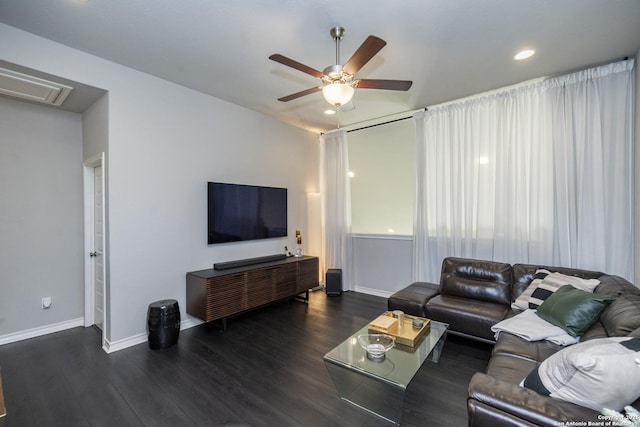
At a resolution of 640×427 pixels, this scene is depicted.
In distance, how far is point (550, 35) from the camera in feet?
8.09

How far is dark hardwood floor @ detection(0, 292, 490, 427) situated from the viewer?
193 cm

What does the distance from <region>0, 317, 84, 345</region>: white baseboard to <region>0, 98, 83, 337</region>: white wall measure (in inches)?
1.0

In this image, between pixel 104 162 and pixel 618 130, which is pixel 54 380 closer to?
pixel 104 162

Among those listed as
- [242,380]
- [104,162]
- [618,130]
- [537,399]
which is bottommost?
[242,380]

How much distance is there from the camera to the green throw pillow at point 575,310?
2021 millimetres

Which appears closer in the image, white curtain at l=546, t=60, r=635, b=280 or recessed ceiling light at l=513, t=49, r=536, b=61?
recessed ceiling light at l=513, t=49, r=536, b=61

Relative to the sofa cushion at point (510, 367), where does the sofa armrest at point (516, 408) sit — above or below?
above

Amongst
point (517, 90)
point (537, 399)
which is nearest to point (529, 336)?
point (537, 399)

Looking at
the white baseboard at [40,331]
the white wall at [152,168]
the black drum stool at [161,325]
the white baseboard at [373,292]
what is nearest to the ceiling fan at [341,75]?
the white wall at [152,168]

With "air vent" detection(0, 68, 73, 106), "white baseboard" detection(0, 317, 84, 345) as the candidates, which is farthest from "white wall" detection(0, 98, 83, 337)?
"air vent" detection(0, 68, 73, 106)

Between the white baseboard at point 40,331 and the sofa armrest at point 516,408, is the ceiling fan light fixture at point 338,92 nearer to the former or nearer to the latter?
the sofa armrest at point 516,408

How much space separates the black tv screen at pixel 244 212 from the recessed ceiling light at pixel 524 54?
3464 millimetres

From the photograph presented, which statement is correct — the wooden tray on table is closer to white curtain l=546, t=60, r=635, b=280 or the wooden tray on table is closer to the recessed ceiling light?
white curtain l=546, t=60, r=635, b=280

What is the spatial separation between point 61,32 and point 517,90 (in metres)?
4.85
